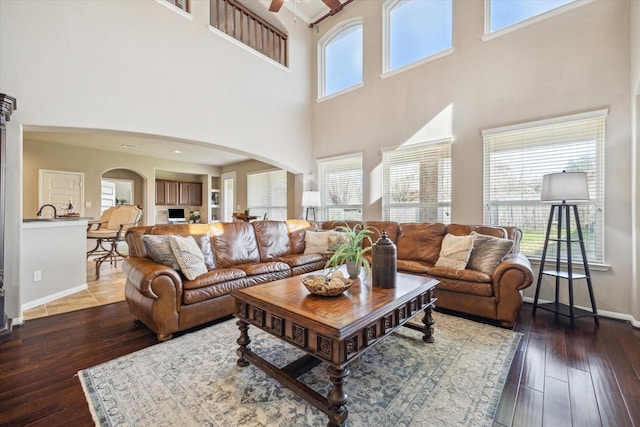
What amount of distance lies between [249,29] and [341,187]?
330 cm

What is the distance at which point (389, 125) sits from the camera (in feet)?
15.3

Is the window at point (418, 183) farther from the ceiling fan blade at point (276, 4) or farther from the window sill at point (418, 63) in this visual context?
the ceiling fan blade at point (276, 4)

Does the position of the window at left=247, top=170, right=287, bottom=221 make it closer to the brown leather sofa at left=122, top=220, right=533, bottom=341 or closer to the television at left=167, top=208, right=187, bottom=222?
the brown leather sofa at left=122, top=220, right=533, bottom=341

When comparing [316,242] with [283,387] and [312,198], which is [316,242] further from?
[283,387]

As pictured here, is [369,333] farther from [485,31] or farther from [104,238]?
[104,238]

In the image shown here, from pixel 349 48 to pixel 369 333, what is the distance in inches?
216

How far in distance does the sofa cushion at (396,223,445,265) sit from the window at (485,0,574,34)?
2.76 m

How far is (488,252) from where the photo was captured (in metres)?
2.97

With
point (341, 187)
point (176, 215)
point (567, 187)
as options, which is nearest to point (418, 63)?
point (341, 187)

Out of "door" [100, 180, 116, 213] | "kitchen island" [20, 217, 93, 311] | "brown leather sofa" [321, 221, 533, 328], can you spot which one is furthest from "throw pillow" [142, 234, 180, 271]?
"door" [100, 180, 116, 213]

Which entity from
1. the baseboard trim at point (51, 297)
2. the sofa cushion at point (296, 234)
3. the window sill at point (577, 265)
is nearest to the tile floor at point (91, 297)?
the baseboard trim at point (51, 297)

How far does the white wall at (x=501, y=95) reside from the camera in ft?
9.46

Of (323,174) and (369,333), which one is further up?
(323,174)

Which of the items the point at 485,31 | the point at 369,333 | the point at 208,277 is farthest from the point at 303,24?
the point at 369,333
